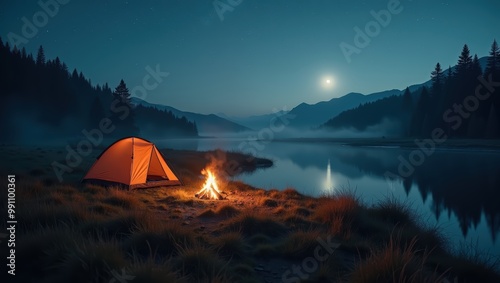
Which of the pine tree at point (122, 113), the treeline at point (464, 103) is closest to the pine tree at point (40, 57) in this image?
the pine tree at point (122, 113)

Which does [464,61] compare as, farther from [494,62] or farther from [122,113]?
[122,113]

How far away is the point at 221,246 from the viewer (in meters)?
5.87

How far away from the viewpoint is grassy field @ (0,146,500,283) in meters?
4.09

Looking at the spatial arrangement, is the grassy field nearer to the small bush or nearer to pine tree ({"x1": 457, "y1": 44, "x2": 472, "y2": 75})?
the small bush

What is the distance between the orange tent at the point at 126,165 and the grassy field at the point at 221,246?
2.35 m

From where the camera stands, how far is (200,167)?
1203 inches

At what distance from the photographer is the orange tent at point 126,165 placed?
43.8 ft

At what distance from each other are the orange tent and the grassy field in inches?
92.4

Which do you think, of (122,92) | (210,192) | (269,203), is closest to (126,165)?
(210,192)

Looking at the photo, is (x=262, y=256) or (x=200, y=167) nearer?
(x=262, y=256)

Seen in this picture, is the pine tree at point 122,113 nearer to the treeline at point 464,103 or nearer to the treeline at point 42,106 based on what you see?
the treeline at point 42,106

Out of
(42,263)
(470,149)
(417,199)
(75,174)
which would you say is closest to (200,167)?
(75,174)

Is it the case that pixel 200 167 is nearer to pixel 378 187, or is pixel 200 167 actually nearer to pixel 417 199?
pixel 378 187

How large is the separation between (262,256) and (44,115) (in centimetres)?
8183
